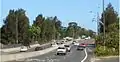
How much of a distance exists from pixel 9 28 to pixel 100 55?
75821 mm

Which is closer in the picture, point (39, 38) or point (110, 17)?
point (110, 17)

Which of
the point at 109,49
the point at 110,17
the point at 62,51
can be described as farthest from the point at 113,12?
the point at 109,49

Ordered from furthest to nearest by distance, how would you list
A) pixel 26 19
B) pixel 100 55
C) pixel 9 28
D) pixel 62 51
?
pixel 26 19 < pixel 9 28 < pixel 62 51 < pixel 100 55

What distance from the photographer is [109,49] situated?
5109 centimetres

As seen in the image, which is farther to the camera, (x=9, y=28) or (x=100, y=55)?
(x=9, y=28)

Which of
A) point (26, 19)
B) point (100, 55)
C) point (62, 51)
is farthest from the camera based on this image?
point (26, 19)

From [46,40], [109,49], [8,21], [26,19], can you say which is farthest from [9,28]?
[109,49]

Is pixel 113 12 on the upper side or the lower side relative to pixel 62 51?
upper

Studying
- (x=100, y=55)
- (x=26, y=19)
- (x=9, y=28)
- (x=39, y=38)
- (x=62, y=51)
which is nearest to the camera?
(x=100, y=55)

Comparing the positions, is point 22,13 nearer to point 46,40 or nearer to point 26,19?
point 26,19

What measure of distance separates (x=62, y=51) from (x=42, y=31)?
93335mm

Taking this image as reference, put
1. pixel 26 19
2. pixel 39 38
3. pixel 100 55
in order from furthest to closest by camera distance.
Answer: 1. pixel 39 38
2. pixel 26 19
3. pixel 100 55

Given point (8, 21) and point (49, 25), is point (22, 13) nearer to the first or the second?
point (8, 21)

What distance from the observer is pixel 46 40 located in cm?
16888
